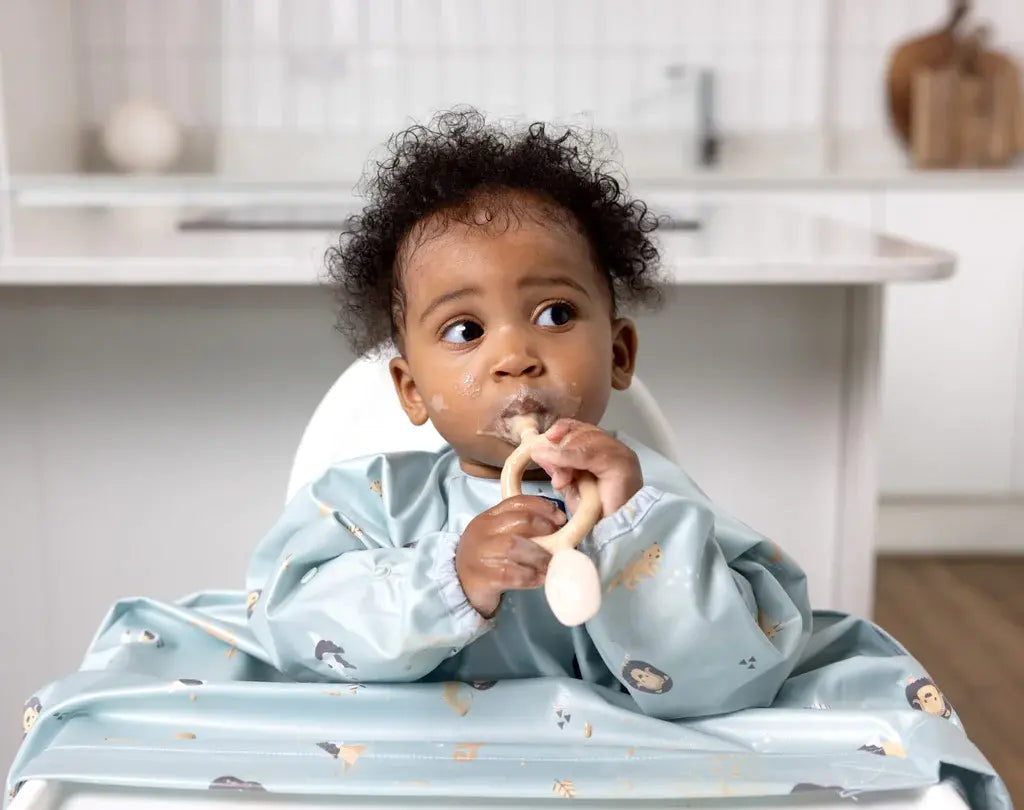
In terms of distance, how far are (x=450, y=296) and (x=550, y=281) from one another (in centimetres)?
7

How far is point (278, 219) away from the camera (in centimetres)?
211

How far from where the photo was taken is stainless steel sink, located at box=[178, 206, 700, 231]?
76.3 inches

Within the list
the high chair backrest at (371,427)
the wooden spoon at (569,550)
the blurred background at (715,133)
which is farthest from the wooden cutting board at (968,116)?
the wooden spoon at (569,550)

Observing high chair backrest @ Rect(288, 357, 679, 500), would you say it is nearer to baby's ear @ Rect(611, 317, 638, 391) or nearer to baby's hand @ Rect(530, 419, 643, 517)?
baby's ear @ Rect(611, 317, 638, 391)

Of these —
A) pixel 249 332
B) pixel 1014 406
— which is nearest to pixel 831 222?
pixel 249 332

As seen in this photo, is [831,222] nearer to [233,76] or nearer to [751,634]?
[751,634]

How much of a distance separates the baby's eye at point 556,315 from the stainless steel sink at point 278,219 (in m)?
0.92

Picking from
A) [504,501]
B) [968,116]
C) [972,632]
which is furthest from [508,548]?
[968,116]

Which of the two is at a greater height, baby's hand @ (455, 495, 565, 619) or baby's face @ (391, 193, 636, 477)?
baby's face @ (391, 193, 636, 477)

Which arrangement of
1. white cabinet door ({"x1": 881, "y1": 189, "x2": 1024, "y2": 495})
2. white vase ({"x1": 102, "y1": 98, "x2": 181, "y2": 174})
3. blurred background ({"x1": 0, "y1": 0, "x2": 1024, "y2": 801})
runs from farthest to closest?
white vase ({"x1": 102, "y1": 98, "x2": 181, "y2": 174})
white cabinet door ({"x1": 881, "y1": 189, "x2": 1024, "y2": 495})
blurred background ({"x1": 0, "y1": 0, "x2": 1024, "y2": 801})

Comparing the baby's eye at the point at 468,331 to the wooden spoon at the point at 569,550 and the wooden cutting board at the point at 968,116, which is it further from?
the wooden cutting board at the point at 968,116

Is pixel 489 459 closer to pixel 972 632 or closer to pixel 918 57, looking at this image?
pixel 972 632

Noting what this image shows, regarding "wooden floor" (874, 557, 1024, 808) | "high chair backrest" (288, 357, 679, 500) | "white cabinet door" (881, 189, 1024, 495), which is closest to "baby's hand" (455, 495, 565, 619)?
"high chair backrest" (288, 357, 679, 500)

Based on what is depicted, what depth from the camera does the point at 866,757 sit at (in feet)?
2.52
